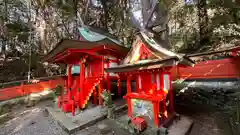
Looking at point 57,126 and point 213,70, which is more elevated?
point 213,70

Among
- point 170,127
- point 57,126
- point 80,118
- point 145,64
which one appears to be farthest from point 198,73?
point 57,126

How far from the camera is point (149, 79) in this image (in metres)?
4.94

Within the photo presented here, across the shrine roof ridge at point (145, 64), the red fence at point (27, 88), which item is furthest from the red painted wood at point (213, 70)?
the red fence at point (27, 88)

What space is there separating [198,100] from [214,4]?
7.52 meters

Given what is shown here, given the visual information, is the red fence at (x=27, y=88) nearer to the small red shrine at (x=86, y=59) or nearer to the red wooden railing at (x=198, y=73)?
the red wooden railing at (x=198, y=73)

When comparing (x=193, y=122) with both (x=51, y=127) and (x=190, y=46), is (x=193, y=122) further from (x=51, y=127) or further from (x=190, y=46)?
(x=190, y=46)

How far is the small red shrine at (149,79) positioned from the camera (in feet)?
13.7

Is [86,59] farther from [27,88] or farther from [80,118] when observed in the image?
[27,88]

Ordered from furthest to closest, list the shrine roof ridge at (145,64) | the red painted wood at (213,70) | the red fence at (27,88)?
the red fence at (27,88)
the red painted wood at (213,70)
the shrine roof ridge at (145,64)

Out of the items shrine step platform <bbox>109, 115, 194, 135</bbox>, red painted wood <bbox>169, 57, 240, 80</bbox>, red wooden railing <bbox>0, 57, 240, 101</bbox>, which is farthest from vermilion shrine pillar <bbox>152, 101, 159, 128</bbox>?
red wooden railing <bbox>0, 57, 240, 101</bbox>

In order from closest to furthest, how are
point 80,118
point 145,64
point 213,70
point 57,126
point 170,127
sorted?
point 145,64 < point 170,127 < point 57,126 < point 80,118 < point 213,70

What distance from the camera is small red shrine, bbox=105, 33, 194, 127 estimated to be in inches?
165

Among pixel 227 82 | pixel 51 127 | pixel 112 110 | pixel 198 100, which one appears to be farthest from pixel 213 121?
pixel 51 127

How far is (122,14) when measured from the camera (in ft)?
44.7
